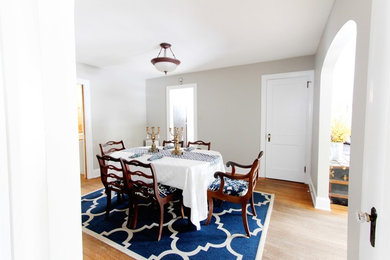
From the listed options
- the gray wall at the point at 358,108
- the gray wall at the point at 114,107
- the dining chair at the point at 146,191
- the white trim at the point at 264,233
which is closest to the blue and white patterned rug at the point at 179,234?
the white trim at the point at 264,233

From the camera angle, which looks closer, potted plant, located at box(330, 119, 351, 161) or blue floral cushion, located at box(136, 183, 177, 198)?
blue floral cushion, located at box(136, 183, 177, 198)

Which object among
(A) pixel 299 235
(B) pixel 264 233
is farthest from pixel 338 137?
(B) pixel 264 233

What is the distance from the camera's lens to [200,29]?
87.4 inches

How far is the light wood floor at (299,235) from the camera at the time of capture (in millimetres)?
1695

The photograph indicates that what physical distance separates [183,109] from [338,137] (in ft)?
10.3

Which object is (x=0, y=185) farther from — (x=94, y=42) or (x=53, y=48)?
(x=94, y=42)

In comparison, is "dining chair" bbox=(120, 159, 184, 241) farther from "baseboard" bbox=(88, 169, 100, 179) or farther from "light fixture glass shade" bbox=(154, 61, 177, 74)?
"baseboard" bbox=(88, 169, 100, 179)

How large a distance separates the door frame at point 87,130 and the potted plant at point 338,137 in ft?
14.3

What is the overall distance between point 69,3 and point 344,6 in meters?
1.85

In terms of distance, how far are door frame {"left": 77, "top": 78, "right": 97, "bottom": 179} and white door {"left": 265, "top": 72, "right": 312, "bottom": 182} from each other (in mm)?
3584

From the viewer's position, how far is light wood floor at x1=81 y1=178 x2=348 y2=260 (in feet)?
5.56

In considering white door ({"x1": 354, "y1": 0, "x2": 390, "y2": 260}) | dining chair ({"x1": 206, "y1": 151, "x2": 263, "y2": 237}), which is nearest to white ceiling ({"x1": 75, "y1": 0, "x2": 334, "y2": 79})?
white door ({"x1": 354, "y1": 0, "x2": 390, "y2": 260})

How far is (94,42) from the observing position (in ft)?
8.55

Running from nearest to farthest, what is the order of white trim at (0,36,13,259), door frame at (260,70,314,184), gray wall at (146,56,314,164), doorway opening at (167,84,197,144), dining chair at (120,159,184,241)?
white trim at (0,36,13,259), dining chair at (120,159,184,241), door frame at (260,70,314,184), gray wall at (146,56,314,164), doorway opening at (167,84,197,144)
